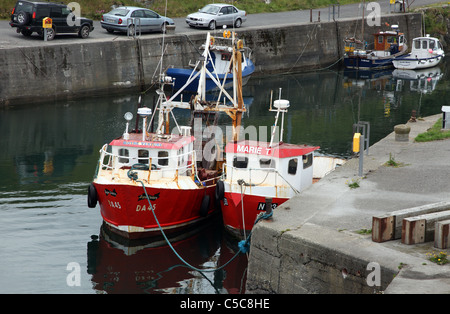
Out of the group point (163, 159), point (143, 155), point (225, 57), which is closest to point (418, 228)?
point (163, 159)

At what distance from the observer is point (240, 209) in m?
17.9

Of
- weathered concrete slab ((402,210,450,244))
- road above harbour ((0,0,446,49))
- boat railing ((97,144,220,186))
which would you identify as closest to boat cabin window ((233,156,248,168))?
boat railing ((97,144,220,186))

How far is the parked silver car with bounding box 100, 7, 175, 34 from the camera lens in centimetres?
3959

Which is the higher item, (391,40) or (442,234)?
(391,40)

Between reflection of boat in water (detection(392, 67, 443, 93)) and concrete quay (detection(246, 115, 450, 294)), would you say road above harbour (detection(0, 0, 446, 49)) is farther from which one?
concrete quay (detection(246, 115, 450, 294))

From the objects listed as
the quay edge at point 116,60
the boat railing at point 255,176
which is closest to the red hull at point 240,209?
the boat railing at point 255,176

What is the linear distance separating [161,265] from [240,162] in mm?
3482

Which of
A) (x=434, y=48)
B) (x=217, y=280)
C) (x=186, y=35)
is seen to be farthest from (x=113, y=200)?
(x=434, y=48)

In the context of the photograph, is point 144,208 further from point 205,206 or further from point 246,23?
point 246,23

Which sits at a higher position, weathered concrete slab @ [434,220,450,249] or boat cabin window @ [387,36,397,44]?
boat cabin window @ [387,36,397,44]

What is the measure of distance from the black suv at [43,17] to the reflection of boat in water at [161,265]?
20471 mm

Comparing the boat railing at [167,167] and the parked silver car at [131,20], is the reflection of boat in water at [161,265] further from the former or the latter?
the parked silver car at [131,20]

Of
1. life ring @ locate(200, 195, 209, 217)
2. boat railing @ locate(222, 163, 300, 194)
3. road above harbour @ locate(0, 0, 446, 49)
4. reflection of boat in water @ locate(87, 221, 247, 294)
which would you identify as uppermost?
road above harbour @ locate(0, 0, 446, 49)

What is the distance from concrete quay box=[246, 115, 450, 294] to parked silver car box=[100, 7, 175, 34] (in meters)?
23.7
